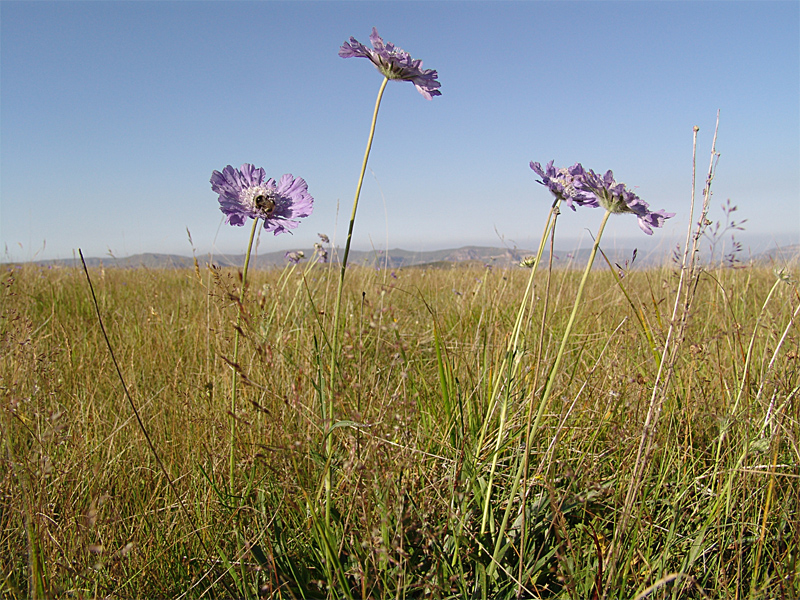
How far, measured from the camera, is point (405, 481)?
1008 millimetres

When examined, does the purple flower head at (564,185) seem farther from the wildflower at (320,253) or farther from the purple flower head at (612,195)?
the wildflower at (320,253)

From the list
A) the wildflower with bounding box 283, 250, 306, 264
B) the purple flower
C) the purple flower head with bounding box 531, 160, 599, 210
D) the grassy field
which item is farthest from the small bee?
the wildflower with bounding box 283, 250, 306, 264

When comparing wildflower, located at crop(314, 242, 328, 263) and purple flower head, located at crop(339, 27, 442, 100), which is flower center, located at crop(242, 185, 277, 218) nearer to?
purple flower head, located at crop(339, 27, 442, 100)

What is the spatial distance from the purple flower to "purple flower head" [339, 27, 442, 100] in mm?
335

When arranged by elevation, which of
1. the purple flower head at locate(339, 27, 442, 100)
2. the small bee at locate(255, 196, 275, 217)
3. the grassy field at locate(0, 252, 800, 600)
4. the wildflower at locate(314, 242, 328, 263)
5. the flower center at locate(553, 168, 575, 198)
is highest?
the purple flower head at locate(339, 27, 442, 100)

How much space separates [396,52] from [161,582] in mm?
1321

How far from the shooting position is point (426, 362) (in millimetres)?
2377

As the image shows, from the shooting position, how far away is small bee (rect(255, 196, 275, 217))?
3.75ft

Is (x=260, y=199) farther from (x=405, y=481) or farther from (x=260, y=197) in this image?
(x=405, y=481)

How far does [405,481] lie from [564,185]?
77 centimetres

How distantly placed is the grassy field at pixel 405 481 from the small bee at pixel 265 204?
206 millimetres

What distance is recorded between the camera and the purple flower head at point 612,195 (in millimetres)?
1062

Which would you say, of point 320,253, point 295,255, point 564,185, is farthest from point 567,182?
point 295,255

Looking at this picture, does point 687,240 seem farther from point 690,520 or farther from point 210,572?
point 210,572
